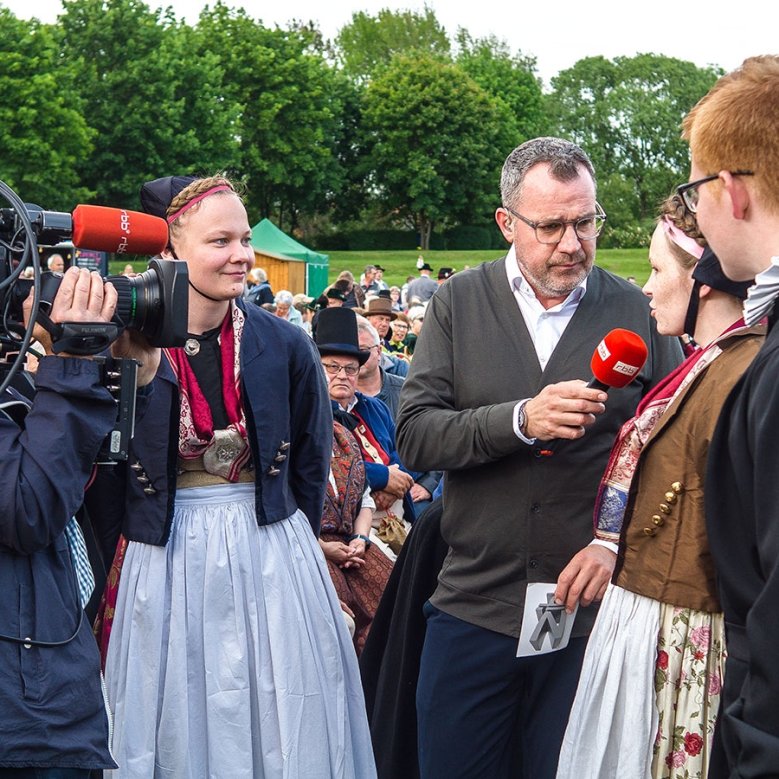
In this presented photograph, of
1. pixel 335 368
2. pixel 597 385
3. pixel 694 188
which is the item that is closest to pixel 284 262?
pixel 335 368

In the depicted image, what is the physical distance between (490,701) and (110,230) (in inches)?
79.4

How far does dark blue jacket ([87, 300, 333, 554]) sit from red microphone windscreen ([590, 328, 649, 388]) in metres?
1.19

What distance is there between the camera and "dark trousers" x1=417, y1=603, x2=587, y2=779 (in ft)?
12.8

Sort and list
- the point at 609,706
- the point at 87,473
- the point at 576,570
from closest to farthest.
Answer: the point at 87,473, the point at 609,706, the point at 576,570

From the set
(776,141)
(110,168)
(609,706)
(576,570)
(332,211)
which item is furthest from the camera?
(332,211)

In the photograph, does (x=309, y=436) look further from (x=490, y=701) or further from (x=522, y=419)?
(x=490, y=701)

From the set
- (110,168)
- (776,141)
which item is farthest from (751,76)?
(110,168)

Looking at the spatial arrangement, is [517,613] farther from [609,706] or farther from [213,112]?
[213,112]

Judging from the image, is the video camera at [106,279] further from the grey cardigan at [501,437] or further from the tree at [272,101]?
the tree at [272,101]

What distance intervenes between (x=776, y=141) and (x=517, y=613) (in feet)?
6.69

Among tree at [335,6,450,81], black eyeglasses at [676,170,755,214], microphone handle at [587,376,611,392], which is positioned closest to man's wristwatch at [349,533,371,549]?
microphone handle at [587,376,611,392]

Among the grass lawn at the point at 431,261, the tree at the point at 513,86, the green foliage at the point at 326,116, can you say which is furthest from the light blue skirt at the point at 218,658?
the tree at the point at 513,86

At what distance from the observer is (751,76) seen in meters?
2.26

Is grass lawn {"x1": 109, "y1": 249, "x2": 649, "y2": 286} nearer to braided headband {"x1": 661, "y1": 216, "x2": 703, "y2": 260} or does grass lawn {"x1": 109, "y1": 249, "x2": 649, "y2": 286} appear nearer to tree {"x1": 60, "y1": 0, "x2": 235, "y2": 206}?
tree {"x1": 60, "y1": 0, "x2": 235, "y2": 206}
